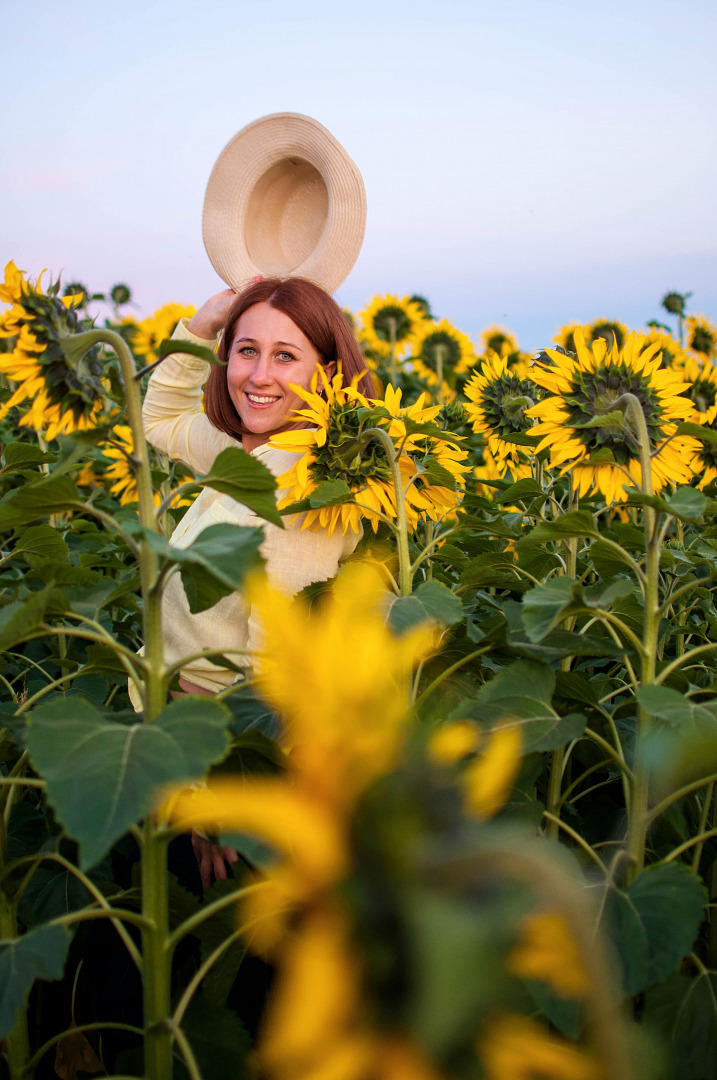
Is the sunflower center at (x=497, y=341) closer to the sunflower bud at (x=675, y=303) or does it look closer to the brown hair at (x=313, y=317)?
the sunflower bud at (x=675, y=303)

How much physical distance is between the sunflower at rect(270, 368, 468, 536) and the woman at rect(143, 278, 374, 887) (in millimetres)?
60

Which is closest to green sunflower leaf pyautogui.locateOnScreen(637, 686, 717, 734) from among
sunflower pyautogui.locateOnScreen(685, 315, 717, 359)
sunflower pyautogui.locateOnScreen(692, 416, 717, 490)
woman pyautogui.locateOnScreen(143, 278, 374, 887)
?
woman pyautogui.locateOnScreen(143, 278, 374, 887)

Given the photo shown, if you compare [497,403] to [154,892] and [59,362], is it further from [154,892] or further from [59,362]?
[154,892]

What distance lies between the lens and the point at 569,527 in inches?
47.1

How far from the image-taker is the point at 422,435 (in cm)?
151

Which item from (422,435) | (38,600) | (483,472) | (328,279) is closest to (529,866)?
(38,600)

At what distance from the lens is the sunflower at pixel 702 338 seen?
15.1ft

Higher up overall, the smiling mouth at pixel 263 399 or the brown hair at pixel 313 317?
the brown hair at pixel 313 317

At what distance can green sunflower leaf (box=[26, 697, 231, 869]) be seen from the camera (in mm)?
715

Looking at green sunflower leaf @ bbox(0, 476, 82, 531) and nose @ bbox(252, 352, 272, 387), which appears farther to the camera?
nose @ bbox(252, 352, 272, 387)

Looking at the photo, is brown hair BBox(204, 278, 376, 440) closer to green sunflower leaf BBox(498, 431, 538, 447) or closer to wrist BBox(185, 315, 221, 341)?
wrist BBox(185, 315, 221, 341)

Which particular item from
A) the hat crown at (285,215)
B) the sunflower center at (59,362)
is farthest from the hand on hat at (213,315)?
the sunflower center at (59,362)

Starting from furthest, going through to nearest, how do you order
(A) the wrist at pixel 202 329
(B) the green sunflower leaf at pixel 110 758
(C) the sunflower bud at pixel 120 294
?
1. (C) the sunflower bud at pixel 120 294
2. (A) the wrist at pixel 202 329
3. (B) the green sunflower leaf at pixel 110 758

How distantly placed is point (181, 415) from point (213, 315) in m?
0.33
